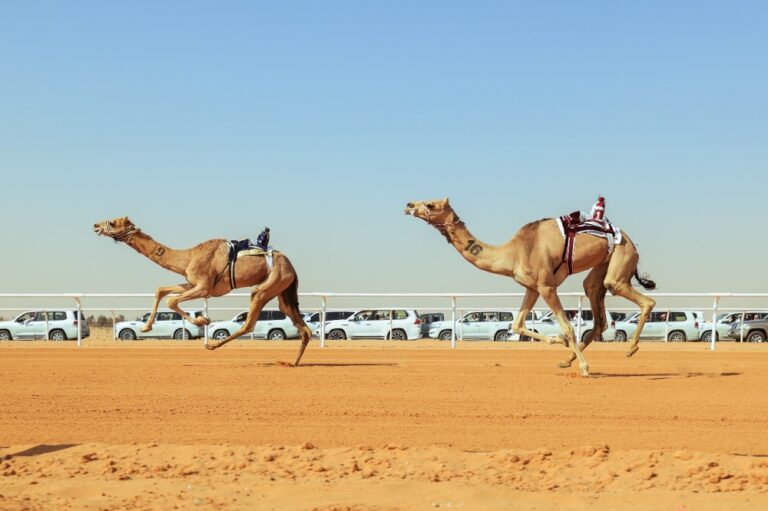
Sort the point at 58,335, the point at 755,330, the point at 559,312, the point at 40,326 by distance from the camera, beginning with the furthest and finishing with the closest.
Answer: the point at 40,326 < the point at 58,335 < the point at 755,330 < the point at 559,312

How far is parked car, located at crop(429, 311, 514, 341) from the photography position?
1428 inches

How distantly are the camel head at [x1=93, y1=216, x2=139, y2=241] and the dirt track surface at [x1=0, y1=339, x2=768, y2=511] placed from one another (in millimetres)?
3008

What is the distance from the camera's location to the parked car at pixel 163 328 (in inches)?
1451

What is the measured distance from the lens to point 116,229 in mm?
17328

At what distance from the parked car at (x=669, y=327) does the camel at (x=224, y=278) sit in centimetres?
2248

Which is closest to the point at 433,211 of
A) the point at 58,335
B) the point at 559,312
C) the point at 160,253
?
the point at 559,312

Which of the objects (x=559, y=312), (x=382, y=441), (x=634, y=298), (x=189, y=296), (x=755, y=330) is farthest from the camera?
(x=755, y=330)

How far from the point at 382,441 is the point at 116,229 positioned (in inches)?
380

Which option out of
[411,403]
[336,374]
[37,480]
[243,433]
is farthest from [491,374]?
[37,480]

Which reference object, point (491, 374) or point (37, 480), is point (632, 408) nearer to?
point (491, 374)

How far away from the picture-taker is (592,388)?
517 inches

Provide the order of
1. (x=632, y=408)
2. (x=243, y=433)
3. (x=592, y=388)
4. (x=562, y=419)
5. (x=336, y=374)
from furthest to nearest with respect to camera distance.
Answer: (x=336, y=374) → (x=592, y=388) → (x=632, y=408) → (x=562, y=419) → (x=243, y=433)

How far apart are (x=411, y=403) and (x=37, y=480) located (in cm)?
472

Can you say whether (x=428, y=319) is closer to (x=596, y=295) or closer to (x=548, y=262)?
(x=596, y=295)
